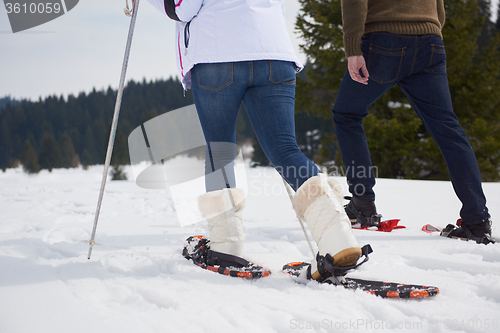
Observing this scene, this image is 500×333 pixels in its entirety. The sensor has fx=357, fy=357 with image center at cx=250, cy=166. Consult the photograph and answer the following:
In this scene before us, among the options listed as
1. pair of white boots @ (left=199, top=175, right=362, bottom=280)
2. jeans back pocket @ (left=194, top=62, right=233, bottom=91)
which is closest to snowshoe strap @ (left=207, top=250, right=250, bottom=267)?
pair of white boots @ (left=199, top=175, right=362, bottom=280)

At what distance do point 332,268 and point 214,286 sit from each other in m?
0.41

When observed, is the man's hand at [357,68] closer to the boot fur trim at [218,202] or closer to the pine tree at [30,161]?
the boot fur trim at [218,202]

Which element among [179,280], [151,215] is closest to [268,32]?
[179,280]

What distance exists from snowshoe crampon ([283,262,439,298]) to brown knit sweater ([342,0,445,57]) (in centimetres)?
115

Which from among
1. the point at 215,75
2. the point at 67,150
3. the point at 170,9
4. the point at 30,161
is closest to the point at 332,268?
the point at 215,75

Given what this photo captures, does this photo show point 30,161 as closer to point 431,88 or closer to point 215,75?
point 215,75

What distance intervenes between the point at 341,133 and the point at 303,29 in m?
10.8

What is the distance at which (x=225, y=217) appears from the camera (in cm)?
144

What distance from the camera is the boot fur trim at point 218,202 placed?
1.42 metres

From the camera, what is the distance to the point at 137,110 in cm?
2698

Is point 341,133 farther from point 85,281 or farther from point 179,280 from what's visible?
point 85,281

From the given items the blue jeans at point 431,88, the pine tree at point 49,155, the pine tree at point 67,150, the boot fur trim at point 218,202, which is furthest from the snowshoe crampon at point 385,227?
the pine tree at point 67,150

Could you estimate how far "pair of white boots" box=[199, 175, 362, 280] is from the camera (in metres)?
1.15

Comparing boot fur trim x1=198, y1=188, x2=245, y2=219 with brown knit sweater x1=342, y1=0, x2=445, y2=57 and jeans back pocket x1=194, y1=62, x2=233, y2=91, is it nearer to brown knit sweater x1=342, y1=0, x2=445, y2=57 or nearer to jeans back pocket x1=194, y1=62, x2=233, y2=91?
jeans back pocket x1=194, y1=62, x2=233, y2=91
